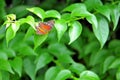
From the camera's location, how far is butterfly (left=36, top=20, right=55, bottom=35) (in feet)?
3.30

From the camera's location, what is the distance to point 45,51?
1379 mm

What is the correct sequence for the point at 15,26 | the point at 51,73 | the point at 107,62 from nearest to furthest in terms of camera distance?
the point at 15,26 → the point at 51,73 → the point at 107,62

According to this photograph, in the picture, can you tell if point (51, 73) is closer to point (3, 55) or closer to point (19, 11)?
point (3, 55)

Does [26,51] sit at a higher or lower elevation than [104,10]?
lower

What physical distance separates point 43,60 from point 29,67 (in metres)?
0.07

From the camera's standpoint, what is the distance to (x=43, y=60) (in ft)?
4.25

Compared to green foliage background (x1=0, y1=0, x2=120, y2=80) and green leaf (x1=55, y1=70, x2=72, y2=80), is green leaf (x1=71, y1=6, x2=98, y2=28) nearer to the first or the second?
green foliage background (x1=0, y1=0, x2=120, y2=80)

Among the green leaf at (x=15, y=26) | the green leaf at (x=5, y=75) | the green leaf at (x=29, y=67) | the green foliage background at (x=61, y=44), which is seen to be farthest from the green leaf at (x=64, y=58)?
the green leaf at (x=15, y=26)

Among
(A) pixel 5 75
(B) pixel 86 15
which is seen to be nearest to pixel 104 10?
(B) pixel 86 15

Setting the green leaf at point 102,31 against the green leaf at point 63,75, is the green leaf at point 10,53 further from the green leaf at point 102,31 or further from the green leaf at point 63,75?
the green leaf at point 102,31

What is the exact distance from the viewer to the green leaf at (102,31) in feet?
3.63

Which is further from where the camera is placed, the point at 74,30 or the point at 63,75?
the point at 63,75

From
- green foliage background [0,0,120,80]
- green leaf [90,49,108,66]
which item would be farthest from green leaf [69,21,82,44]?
green leaf [90,49,108,66]

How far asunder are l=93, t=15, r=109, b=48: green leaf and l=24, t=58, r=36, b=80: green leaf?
349 millimetres
